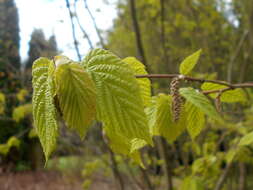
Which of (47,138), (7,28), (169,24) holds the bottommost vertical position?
(47,138)

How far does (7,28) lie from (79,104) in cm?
547

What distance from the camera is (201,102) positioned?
0.59 m

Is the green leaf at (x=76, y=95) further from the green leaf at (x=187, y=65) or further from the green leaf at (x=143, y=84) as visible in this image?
the green leaf at (x=187, y=65)

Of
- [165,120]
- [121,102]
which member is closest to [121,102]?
[121,102]

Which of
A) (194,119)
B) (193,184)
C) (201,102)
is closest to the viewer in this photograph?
(201,102)

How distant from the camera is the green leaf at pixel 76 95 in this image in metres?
0.47

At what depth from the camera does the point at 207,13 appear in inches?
173

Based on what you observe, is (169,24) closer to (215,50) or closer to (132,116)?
(215,50)

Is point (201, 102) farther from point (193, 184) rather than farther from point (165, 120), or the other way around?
point (193, 184)

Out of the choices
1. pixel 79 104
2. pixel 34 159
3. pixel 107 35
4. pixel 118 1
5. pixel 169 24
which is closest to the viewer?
pixel 79 104

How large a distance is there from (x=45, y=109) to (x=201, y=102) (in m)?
0.31

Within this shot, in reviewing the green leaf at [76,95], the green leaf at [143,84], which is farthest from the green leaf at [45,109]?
the green leaf at [143,84]

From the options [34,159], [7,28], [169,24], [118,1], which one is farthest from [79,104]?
[34,159]

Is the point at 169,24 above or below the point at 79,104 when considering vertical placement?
above
